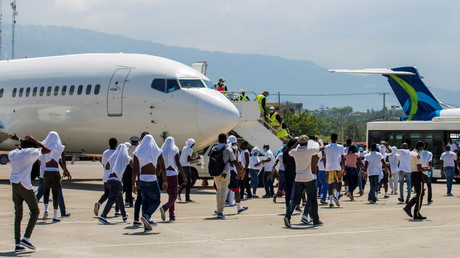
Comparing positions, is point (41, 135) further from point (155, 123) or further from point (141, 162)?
point (141, 162)

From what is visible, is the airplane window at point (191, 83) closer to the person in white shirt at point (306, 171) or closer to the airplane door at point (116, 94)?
the airplane door at point (116, 94)

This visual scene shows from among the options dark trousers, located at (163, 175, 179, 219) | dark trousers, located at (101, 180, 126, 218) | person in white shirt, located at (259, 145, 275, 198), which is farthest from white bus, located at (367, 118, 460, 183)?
dark trousers, located at (101, 180, 126, 218)

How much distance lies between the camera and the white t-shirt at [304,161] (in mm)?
15211

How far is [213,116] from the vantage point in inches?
961

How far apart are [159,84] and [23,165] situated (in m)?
13.4

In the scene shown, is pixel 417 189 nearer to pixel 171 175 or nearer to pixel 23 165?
pixel 171 175

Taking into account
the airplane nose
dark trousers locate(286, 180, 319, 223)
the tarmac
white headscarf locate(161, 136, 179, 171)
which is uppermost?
the airplane nose

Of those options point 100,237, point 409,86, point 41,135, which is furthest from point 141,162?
point 409,86

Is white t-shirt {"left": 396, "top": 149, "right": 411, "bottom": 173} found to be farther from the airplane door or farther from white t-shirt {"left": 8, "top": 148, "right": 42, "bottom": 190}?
white t-shirt {"left": 8, "top": 148, "right": 42, "bottom": 190}

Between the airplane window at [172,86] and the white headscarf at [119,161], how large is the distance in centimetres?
946

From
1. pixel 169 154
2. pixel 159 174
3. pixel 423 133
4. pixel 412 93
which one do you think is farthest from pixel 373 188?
pixel 412 93

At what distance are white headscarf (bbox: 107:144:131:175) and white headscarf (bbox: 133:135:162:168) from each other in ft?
2.90

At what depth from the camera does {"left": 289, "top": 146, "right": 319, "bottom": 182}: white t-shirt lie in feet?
49.9

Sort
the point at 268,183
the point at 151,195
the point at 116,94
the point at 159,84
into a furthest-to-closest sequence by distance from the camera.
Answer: the point at 116,94 → the point at 159,84 → the point at 268,183 → the point at 151,195
